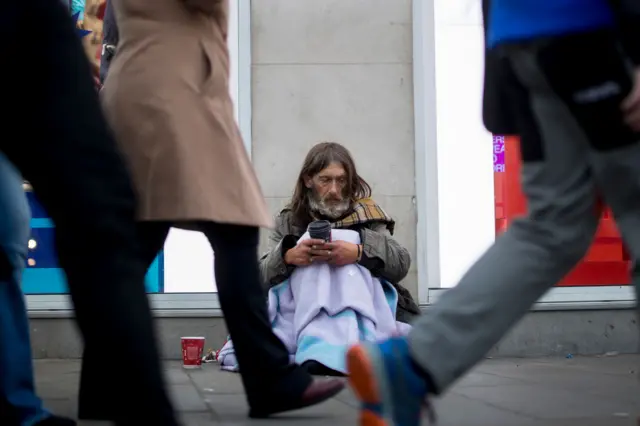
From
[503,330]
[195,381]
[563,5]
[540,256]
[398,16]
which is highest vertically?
[398,16]

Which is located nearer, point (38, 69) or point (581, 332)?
point (38, 69)

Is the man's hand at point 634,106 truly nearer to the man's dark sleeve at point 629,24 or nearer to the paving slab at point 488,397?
the man's dark sleeve at point 629,24

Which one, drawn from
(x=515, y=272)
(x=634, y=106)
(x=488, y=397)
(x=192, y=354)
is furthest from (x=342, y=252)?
(x=634, y=106)

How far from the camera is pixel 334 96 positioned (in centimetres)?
674

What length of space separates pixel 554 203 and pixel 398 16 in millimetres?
4637

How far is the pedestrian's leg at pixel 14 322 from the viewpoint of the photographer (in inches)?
105

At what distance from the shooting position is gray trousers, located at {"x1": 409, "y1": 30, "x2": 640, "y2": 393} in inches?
86.7

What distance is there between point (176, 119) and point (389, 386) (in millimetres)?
1266

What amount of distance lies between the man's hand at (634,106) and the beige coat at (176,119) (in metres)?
1.38

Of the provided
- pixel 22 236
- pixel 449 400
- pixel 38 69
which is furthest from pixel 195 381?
pixel 38 69

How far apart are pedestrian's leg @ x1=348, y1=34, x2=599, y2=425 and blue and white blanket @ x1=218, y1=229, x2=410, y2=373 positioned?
248cm

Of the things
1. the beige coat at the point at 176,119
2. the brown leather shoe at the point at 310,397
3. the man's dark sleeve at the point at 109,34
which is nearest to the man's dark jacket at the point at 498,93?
the beige coat at the point at 176,119

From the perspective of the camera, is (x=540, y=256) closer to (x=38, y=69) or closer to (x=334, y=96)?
(x=38, y=69)

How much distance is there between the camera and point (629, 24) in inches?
83.7
